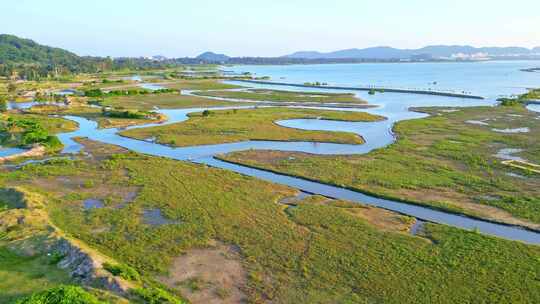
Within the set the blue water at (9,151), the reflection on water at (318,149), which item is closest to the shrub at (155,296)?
the reflection on water at (318,149)

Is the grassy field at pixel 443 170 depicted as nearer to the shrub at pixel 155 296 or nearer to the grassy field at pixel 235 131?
the grassy field at pixel 235 131

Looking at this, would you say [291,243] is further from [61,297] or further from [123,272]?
[61,297]

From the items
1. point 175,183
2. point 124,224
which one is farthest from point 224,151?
point 124,224

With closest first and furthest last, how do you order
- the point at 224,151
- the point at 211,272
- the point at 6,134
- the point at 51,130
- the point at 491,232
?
the point at 211,272, the point at 491,232, the point at 224,151, the point at 6,134, the point at 51,130

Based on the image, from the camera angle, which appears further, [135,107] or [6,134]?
[135,107]

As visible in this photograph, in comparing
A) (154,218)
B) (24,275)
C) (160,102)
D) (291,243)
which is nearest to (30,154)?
(154,218)

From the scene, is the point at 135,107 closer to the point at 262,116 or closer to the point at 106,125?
the point at 106,125
